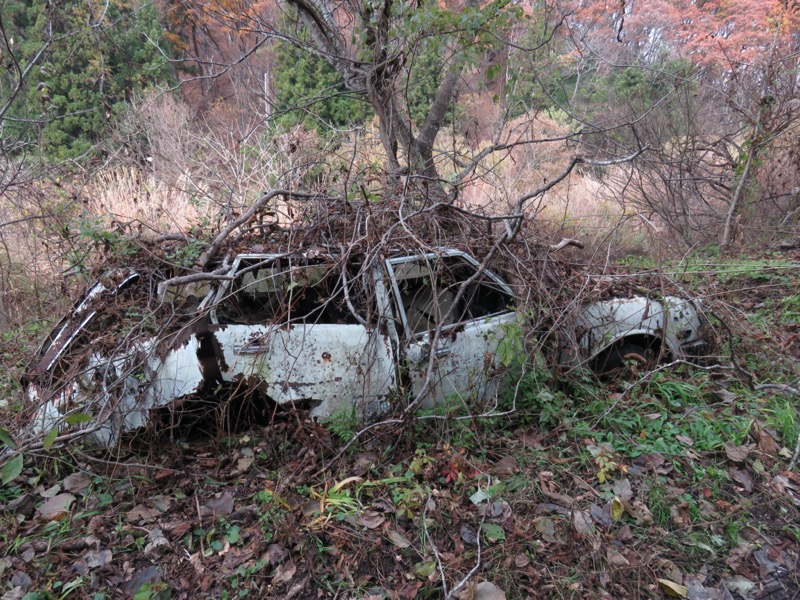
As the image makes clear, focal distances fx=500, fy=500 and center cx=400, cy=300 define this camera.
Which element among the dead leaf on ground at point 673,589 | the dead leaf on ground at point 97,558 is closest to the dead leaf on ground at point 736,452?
the dead leaf on ground at point 673,589

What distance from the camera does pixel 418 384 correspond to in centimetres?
365

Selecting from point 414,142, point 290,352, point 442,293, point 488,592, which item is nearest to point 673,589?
point 488,592

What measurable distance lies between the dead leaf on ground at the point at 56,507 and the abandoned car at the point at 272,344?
1.25 feet

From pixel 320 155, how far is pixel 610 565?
19.0 feet

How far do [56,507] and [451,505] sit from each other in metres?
2.42

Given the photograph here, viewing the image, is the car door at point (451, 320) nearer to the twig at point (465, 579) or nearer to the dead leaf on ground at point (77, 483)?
the twig at point (465, 579)

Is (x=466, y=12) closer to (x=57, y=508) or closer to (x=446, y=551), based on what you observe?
(x=446, y=551)

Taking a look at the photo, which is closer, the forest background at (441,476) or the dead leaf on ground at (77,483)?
the forest background at (441,476)

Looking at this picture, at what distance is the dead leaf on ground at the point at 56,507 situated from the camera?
2986 mm

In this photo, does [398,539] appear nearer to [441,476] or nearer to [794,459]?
[441,476]

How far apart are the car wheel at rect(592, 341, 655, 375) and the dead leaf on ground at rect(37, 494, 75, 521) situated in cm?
407

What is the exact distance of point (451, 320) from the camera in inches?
166

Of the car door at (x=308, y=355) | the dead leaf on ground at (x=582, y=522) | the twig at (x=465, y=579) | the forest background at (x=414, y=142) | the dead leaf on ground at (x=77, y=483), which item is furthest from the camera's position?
the forest background at (x=414, y=142)

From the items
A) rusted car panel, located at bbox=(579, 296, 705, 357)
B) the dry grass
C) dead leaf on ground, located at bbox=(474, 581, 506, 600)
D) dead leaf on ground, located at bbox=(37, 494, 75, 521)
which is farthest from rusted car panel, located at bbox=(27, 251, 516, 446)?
the dry grass
